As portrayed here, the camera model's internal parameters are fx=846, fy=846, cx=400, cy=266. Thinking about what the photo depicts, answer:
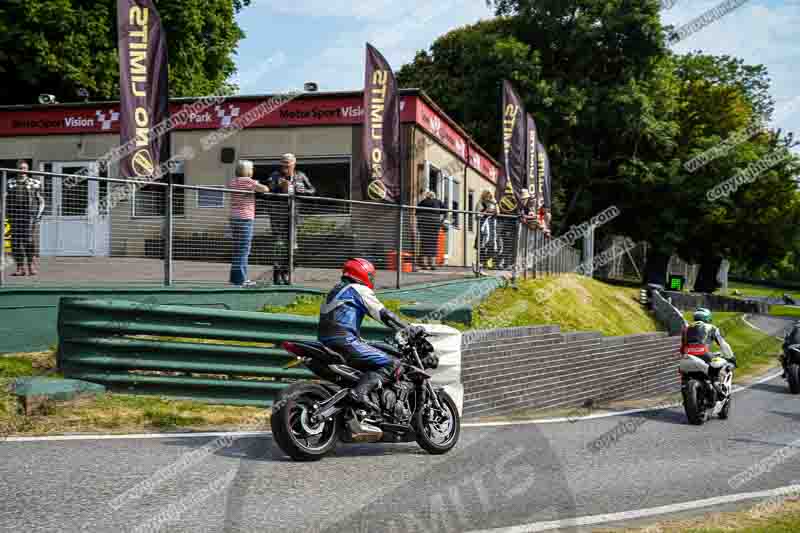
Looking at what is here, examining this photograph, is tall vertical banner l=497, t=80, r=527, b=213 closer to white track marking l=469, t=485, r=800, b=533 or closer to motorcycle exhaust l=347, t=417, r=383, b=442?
motorcycle exhaust l=347, t=417, r=383, b=442

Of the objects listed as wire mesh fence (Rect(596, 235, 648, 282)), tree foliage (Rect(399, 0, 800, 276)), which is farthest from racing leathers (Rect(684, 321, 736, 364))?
wire mesh fence (Rect(596, 235, 648, 282))

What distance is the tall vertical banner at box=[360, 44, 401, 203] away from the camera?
55.1ft

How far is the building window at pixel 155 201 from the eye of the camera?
10539mm

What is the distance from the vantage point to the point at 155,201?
1068 centimetres

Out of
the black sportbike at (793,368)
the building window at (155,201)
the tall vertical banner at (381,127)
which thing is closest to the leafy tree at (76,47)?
the tall vertical banner at (381,127)

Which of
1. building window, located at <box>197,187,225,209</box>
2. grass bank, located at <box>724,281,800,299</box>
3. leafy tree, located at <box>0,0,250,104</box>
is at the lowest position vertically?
grass bank, located at <box>724,281,800,299</box>

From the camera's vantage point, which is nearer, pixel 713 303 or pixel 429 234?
pixel 429 234

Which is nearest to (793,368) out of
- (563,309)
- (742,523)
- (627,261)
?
(563,309)

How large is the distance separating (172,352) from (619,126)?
3150 cm

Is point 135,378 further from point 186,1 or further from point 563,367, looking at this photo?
point 186,1

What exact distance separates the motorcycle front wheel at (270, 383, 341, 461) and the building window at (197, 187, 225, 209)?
4844 mm

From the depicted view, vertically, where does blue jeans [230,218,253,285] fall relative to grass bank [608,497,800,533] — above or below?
above

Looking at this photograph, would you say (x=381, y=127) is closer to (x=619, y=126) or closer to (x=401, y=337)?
(x=401, y=337)

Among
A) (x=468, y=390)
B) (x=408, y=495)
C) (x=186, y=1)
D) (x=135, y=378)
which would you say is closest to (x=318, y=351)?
(x=408, y=495)
